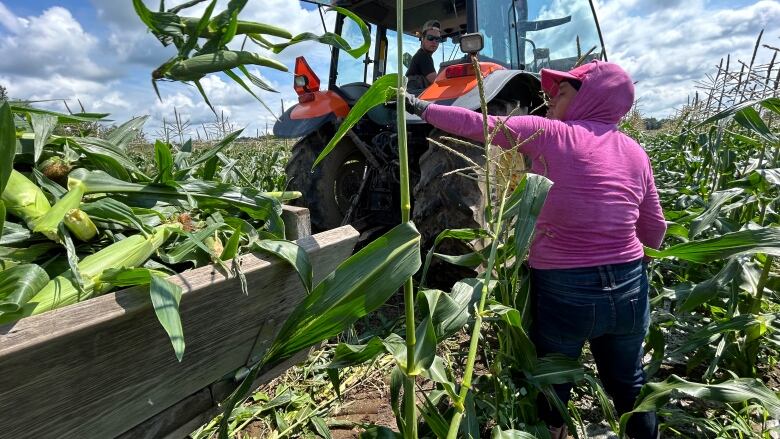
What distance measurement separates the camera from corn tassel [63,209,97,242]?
869mm

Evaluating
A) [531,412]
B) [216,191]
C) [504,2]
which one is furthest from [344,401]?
[504,2]

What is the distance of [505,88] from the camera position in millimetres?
3012

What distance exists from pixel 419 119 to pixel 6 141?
2418 millimetres

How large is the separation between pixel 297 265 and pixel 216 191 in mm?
370

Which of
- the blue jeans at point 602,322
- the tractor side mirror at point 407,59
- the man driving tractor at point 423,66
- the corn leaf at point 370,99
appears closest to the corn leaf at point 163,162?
the corn leaf at point 370,99

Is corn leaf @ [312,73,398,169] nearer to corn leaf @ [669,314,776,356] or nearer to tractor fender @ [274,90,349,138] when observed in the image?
corn leaf @ [669,314,776,356]

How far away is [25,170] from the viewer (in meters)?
1.04

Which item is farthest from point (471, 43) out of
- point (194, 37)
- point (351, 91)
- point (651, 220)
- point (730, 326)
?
point (194, 37)

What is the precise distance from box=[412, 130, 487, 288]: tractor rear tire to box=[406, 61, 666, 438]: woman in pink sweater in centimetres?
85

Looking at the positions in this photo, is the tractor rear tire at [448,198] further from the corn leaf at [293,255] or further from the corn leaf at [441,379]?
the corn leaf at [293,255]

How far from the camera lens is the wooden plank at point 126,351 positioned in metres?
0.65

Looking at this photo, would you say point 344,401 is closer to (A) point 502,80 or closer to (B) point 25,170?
(B) point 25,170

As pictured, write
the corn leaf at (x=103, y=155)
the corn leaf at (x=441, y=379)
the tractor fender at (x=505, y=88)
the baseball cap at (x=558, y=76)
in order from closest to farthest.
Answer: the corn leaf at (x=441, y=379) → the corn leaf at (x=103, y=155) → the baseball cap at (x=558, y=76) → the tractor fender at (x=505, y=88)

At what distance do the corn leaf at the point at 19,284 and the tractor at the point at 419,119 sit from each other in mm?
2106
